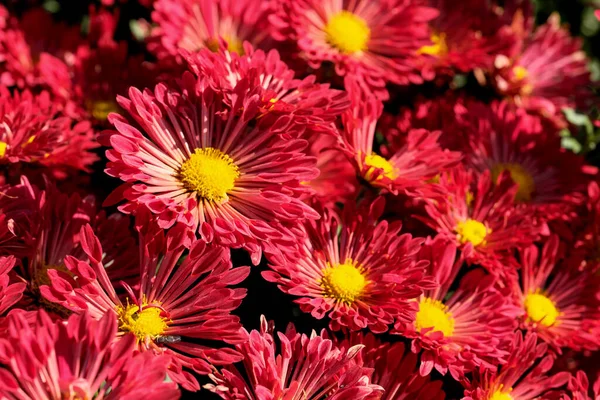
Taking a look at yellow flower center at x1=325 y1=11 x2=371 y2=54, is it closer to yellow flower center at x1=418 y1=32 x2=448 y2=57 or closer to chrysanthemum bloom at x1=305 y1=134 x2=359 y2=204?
yellow flower center at x1=418 y1=32 x2=448 y2=57

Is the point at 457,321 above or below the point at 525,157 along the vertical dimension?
below

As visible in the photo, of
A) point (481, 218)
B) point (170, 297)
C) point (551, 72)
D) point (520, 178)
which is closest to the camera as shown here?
point (170, 297)

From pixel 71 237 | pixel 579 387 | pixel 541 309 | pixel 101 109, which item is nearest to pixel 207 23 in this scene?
pixel 101 109

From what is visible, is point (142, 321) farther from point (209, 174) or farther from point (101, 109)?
point (101, 109)

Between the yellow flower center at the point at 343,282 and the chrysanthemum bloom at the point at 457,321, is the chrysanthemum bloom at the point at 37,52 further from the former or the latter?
the chrysanthemum bloom at the point at 457,321

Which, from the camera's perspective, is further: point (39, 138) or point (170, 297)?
point (39, 138)

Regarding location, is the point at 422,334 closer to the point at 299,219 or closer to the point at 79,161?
the point at 299,219

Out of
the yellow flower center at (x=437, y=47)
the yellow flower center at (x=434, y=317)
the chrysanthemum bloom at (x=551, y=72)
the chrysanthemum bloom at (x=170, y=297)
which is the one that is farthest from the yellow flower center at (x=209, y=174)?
the chrysanthemum bloom at (x=551, y=72)
